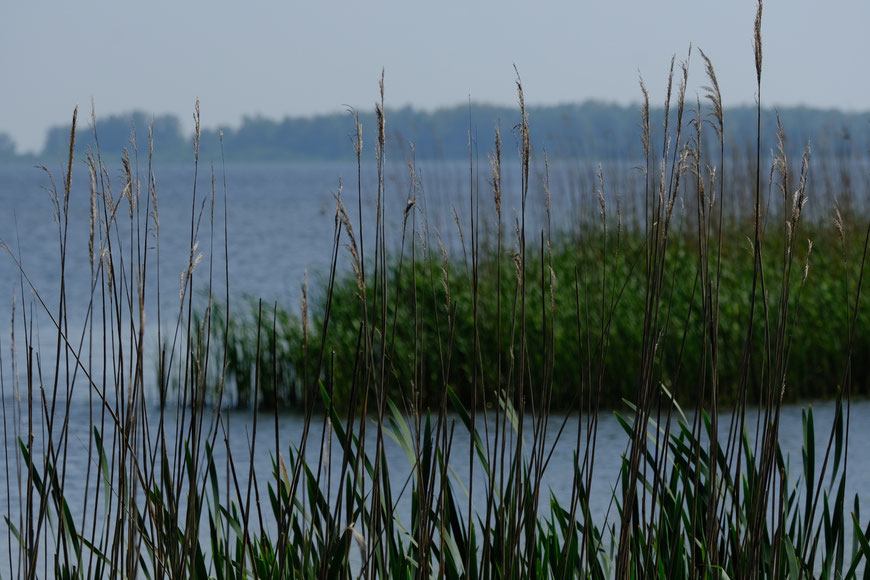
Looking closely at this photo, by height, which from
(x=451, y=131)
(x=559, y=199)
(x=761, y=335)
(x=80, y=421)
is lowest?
(x=80, y=421)

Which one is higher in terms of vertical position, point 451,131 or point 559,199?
point 451,131

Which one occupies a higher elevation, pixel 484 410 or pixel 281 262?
pixel 484 410

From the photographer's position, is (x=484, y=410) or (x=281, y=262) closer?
(x=484, y=410)

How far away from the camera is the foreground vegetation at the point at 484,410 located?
4.93 feet

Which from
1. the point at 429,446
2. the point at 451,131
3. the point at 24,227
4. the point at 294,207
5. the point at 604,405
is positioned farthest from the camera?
the point at 294,207

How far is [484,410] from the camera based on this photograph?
1.58 meters

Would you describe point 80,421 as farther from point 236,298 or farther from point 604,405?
point 236,298

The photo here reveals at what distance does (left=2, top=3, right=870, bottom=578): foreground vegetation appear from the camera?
1.50m

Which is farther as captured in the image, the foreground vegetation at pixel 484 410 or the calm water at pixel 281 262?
the calm water at pixel 281 262

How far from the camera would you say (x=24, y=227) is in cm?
3177

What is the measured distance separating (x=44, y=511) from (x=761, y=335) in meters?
5.18

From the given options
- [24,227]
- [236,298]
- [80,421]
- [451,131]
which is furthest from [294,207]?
[80,421]

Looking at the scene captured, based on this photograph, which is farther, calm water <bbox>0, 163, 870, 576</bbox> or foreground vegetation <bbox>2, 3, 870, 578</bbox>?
calm water <bbox>0, 163, 870, 576</bbox>

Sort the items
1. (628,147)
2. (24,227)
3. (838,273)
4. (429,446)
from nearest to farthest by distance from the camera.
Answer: (429,446), (838,273), (628,147), (24,227)
